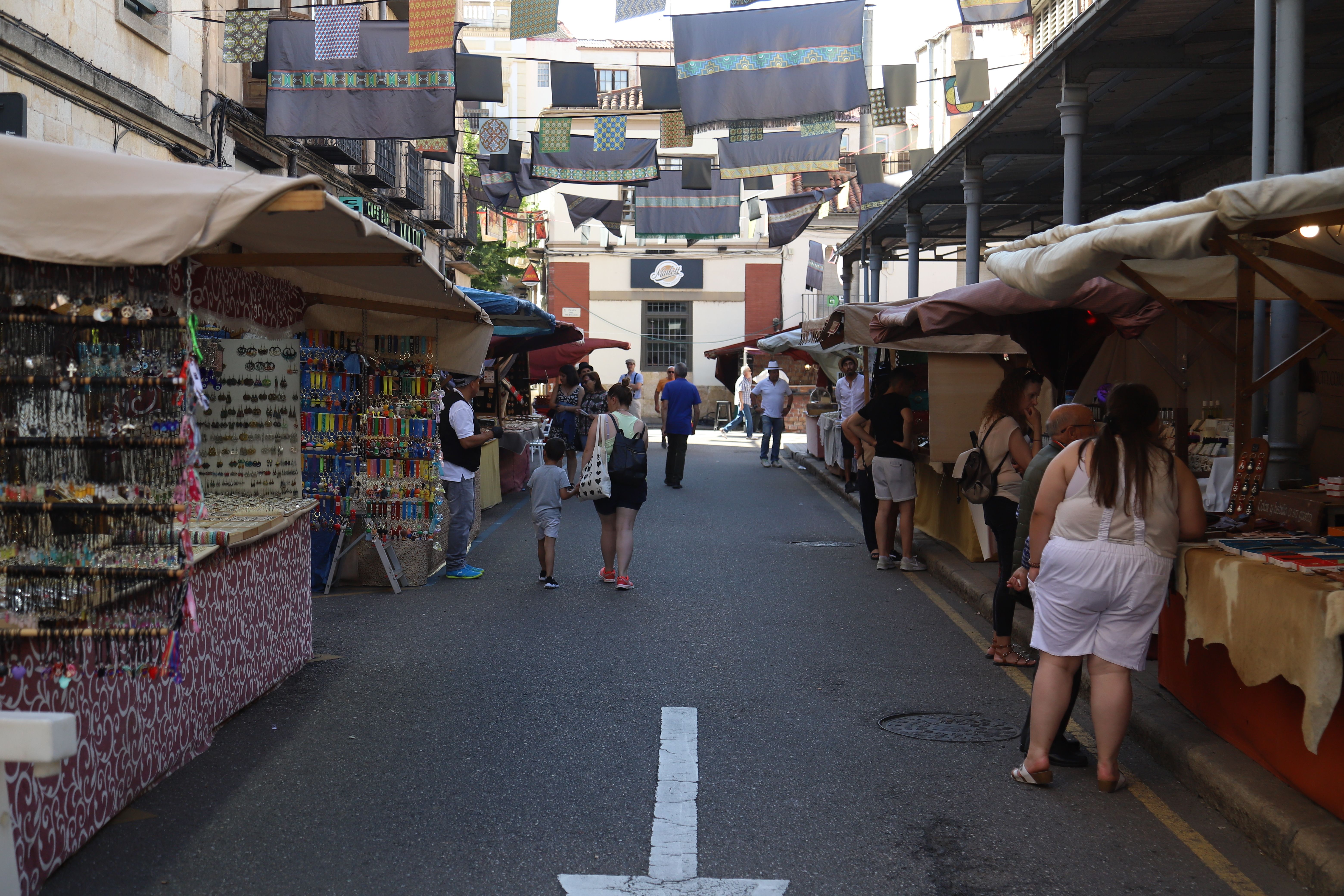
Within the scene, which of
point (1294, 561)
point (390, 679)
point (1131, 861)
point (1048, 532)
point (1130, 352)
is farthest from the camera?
point (1130, 352)

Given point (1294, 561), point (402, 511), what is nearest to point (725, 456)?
point (402, 511)

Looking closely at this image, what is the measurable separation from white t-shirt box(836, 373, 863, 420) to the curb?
10170 mm

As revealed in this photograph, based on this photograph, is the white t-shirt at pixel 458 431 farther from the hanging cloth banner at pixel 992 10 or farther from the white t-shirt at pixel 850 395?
the white t-shirt at pixel 850 395

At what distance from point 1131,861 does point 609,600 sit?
5420 mm

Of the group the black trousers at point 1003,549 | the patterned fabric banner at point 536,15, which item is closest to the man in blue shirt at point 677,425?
the patterned fabric banner at point 536,15

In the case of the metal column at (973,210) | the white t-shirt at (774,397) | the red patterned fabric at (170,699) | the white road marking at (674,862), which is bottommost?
the white road marking at (674,862)

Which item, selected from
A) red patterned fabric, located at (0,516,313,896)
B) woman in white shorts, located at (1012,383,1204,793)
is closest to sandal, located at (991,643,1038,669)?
woman in white shorts, located at (1012,383,1204,793)

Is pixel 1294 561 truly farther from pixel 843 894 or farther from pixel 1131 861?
pixel 843 894

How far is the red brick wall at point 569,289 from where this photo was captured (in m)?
42.5

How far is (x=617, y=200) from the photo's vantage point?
934 inches

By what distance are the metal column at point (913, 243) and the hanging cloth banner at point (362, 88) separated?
843 centimetres

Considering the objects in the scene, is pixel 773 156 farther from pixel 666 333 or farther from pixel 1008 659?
pixel 666 333

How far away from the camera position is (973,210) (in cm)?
1452

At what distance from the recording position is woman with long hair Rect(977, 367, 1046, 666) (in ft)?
23.3
